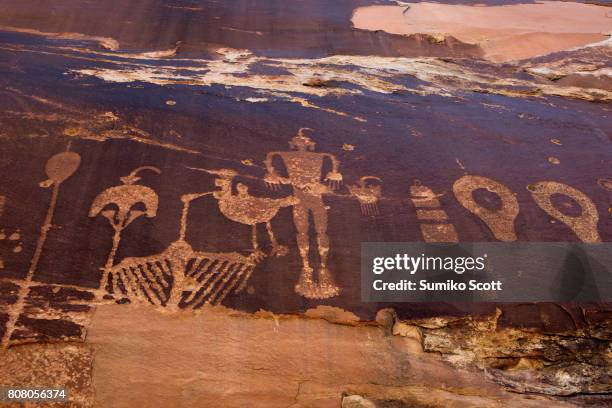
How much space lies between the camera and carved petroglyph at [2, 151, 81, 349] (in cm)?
370

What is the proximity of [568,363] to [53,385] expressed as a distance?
13.2 feet

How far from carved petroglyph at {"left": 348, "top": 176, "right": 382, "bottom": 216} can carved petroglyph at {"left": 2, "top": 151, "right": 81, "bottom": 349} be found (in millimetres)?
2765

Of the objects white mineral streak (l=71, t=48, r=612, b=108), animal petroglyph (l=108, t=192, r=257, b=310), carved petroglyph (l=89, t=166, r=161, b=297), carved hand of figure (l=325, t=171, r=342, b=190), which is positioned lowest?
animal petroglyph (l=108, t=192, r=257, b=310)

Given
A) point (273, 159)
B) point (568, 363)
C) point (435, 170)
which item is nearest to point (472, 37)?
point (435, 170)

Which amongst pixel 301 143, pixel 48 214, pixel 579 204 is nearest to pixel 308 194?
pixel 301 143

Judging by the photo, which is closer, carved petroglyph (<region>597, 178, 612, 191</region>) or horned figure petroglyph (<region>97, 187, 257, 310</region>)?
horned figure petroglyph (<region>97, 187, 257, 310</region>)

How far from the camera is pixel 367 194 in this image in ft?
16.1

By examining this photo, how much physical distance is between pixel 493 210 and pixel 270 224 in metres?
2.23

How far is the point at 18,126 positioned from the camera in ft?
16.8

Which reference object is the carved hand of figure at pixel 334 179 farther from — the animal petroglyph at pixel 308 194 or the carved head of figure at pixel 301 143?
the carved head of figure at pixel 301 143

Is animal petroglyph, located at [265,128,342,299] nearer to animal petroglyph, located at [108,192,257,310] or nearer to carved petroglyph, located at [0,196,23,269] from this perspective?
animal petroglyph, located at [108,192,257,310]

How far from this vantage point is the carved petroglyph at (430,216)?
4.56m

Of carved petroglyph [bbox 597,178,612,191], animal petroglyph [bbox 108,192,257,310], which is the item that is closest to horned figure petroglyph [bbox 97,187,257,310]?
animal petroglyph [bbox 108,192,257,310]

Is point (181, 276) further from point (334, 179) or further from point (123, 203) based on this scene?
point (334, 179)
